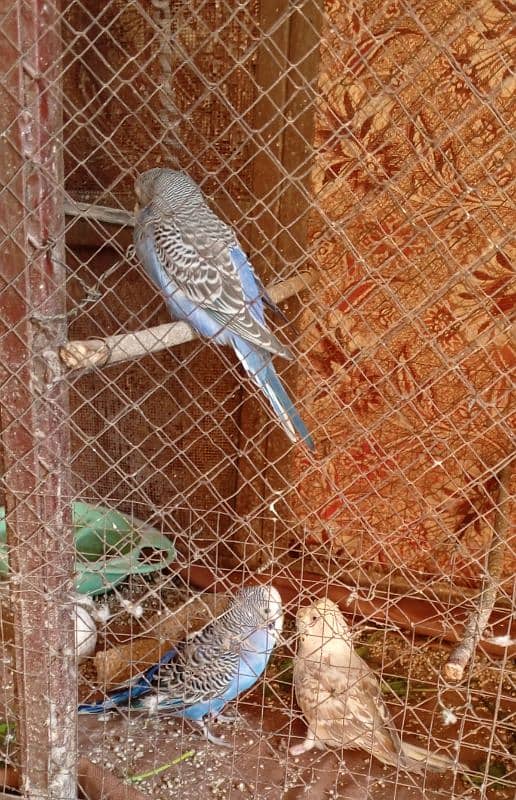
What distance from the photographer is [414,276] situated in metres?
2.23

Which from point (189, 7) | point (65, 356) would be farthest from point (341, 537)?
point (189, 7)

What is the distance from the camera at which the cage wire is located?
4.93ft

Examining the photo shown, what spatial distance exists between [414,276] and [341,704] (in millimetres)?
1280

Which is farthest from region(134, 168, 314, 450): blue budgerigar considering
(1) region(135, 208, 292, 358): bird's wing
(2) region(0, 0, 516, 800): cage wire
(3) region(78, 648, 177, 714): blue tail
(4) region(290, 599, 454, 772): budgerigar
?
(3) region(78, 648, 177, 714): blue tail

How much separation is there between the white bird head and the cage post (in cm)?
79

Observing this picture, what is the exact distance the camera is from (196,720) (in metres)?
1.99

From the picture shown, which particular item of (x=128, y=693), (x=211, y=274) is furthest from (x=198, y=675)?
(x=211, y=274)

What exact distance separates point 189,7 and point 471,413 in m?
1.55

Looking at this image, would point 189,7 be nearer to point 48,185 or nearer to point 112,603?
point 48,185

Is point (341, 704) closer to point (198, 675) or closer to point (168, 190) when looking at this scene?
point (198, 675)

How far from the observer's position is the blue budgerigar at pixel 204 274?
198 cm

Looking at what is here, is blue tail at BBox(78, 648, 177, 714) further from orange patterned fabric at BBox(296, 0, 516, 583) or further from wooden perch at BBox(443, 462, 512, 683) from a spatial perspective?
wooden perch at BBox(443, 462, 512, 683)

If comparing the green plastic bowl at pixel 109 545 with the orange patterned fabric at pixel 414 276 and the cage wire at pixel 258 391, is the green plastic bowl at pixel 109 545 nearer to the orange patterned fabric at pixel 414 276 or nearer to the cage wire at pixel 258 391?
the cage wire at pixel 258 391

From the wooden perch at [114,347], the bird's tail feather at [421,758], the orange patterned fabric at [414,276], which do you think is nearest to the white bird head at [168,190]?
the orange patterned fabric at [414,276]
